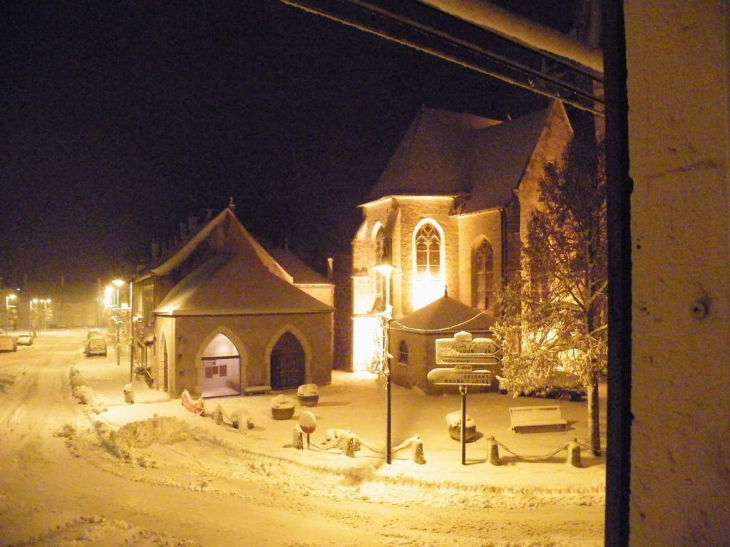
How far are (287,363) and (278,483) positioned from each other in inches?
614

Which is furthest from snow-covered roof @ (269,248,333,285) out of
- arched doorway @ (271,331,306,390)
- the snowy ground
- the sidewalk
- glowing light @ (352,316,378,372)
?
the snowy ground

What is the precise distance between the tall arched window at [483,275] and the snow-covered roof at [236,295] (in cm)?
819

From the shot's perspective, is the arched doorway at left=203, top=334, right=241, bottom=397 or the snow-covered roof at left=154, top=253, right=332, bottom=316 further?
the arched doorway at left=203, top=334, right=241, bottom=397

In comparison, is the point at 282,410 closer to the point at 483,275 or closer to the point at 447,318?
the point at 447,318

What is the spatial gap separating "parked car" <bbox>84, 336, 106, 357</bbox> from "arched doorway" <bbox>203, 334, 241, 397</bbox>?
53.8 feet

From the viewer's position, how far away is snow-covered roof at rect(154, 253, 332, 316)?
2616cm

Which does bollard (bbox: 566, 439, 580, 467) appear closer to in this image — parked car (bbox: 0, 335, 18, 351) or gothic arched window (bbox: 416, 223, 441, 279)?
A: gothic arched window (bbox: 416, 223, 441, 279)

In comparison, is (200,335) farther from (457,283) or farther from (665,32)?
(665,32)

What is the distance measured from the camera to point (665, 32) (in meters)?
1.96

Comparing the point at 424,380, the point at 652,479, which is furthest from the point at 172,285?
the point at 652,479

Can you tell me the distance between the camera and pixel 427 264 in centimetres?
3175

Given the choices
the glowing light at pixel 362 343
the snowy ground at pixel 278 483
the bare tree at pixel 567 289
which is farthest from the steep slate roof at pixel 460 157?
the snowy ground at pixel 278 483

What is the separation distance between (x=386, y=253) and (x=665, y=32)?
3048 cm

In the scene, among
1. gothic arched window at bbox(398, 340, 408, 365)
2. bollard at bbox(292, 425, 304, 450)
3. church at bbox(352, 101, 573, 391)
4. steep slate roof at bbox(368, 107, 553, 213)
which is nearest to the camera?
bollard at bbox(292, 425, 304, 450)
